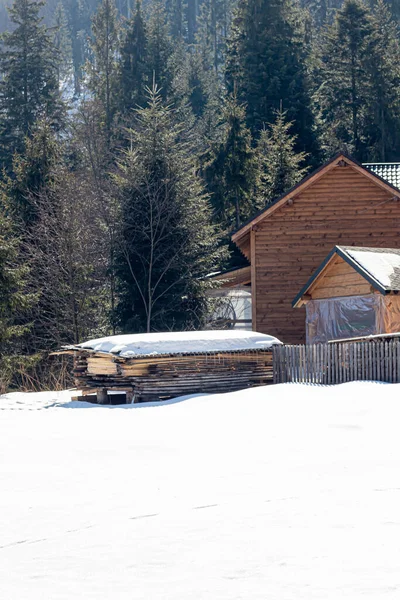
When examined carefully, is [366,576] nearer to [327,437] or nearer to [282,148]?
[327,437]

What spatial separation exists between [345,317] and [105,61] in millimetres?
47195

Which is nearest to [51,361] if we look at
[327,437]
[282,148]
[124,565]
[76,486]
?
[282,148]

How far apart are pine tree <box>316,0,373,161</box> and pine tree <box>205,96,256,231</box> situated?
1046 centimetres

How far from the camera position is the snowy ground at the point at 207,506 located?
6711 mm

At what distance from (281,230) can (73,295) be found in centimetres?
856

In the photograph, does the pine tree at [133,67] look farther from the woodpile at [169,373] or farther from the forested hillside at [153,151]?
the woodpile at [169,373]

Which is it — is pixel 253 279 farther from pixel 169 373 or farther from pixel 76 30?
pixel 76 30

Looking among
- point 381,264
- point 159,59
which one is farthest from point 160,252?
point 159,59

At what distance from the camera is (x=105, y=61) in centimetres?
6819

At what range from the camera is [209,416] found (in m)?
17.4

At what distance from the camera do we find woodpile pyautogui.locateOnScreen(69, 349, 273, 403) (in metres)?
21.9

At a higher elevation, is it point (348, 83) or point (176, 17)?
point (176, 17)

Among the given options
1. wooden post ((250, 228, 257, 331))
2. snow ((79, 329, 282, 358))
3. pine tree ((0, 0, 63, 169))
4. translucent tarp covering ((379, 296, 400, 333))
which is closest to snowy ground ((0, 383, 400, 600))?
snow ((79, 329, 282, 358))

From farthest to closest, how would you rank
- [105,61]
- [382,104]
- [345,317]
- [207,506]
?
[105,61], [382,104], [345,317], [207,506]
